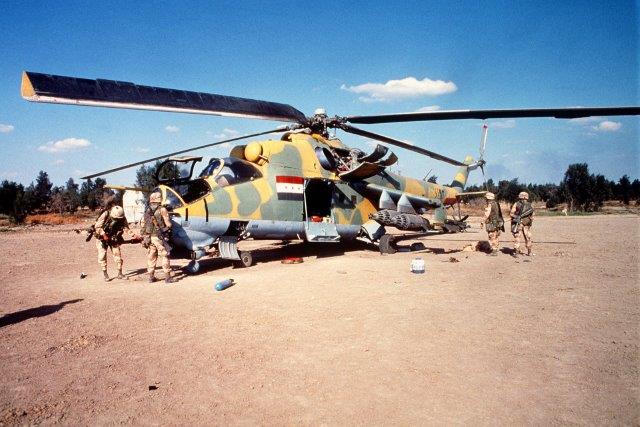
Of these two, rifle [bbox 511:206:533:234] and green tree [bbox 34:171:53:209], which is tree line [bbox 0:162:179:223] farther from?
rifle [bbox 511:206:533:234]

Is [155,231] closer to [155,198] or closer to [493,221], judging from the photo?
[155,198]

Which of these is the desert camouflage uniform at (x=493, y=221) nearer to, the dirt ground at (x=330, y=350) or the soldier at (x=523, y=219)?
the soldier at (x=523, y=219)

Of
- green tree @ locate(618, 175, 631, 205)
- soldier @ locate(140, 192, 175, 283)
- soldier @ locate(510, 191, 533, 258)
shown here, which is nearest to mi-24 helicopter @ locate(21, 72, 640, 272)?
soldier @ locate(140, 192, 175, 283)

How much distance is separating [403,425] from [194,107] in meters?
4.10

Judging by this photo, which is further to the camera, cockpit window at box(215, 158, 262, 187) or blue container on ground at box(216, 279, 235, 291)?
cockpit window at box(215, 158, 262, 187)

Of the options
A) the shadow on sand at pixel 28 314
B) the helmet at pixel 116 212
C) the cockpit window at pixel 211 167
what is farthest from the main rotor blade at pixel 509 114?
the shadow on sand at pixel 28 314

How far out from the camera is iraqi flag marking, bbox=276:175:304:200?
30.8ft

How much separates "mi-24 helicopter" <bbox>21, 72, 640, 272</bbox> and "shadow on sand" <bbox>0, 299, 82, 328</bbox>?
267 centimetres

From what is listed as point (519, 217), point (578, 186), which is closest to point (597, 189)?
point (578, 186)

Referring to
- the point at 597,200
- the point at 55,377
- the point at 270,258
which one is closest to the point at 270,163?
the point at 270,258

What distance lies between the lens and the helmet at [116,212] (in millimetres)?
8133

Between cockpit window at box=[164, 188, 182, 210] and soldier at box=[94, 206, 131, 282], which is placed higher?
cockpit window at box=[164, 188, 182, 210]

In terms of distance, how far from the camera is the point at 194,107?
14.8 ft

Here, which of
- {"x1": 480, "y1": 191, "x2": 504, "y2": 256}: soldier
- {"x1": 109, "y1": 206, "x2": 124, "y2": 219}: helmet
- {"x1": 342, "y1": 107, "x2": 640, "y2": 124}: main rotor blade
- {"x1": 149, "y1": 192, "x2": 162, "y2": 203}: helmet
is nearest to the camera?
{"x1": 342, "y1": 107, "x2": 640, "y2": 124}: main rotor blade
